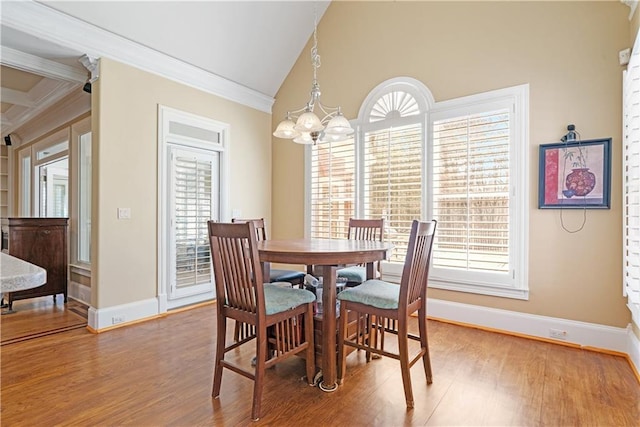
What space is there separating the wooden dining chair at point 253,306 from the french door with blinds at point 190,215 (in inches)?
83.5

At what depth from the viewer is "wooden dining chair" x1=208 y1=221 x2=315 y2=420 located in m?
1.88

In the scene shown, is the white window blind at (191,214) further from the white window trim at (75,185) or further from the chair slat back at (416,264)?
the chair slat back at (416,264)

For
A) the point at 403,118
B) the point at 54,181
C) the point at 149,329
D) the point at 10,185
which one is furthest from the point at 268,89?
the point at 10,185

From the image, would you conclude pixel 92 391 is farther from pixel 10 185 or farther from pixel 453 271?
pixel 10 185

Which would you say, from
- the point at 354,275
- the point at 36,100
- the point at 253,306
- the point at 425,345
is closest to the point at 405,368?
the point at 425,345

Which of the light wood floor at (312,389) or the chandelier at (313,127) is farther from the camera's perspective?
the chandelier at (313,127)

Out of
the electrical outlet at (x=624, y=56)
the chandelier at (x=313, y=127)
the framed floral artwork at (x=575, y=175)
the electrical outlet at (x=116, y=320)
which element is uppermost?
the electrical outlet at (x=624, y=56)

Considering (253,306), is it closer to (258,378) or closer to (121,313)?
(258,378)

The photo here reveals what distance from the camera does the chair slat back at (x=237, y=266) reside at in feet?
6.19

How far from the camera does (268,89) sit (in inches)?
195

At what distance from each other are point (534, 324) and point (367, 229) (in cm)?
175

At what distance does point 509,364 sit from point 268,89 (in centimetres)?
440

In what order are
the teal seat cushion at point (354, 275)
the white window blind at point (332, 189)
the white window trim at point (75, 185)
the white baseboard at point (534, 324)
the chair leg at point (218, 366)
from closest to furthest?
the chair leg at point (218, 366), the white baseboard at point (534, 324), the teal seat cushion at point (354, 275), the white window blind at point (332, 189), the white window trim at point (75, 185)

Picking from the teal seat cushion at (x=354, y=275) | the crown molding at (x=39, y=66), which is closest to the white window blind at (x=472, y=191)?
the teal seat cushion at (x=354, y=275)
